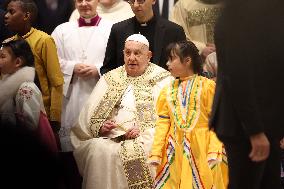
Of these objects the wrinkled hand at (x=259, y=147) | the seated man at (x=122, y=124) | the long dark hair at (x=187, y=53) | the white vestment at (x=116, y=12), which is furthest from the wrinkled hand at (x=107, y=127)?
the wrinkled hand at (x=259, y=147)

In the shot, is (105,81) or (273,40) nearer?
(273,40)

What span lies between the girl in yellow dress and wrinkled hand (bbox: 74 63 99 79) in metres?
0.96

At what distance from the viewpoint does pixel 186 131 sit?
3.12m

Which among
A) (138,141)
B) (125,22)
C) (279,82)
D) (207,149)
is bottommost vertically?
(138,141)

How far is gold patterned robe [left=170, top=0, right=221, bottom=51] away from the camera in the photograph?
155 inches

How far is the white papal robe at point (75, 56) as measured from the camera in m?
4.10

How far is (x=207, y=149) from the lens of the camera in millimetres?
3119

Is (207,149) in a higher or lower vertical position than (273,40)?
lower

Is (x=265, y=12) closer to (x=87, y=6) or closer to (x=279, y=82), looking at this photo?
(x=279, y=82)

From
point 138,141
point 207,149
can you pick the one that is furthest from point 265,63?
point 138,141

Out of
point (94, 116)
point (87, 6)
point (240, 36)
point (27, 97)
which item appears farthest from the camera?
point (87, 6)

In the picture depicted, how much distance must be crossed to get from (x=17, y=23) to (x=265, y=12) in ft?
7.86

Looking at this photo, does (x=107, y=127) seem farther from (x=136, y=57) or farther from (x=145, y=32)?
(x=145, y=32)

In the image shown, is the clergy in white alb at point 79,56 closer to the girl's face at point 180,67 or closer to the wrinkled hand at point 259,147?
the girl's face at point 180,67
